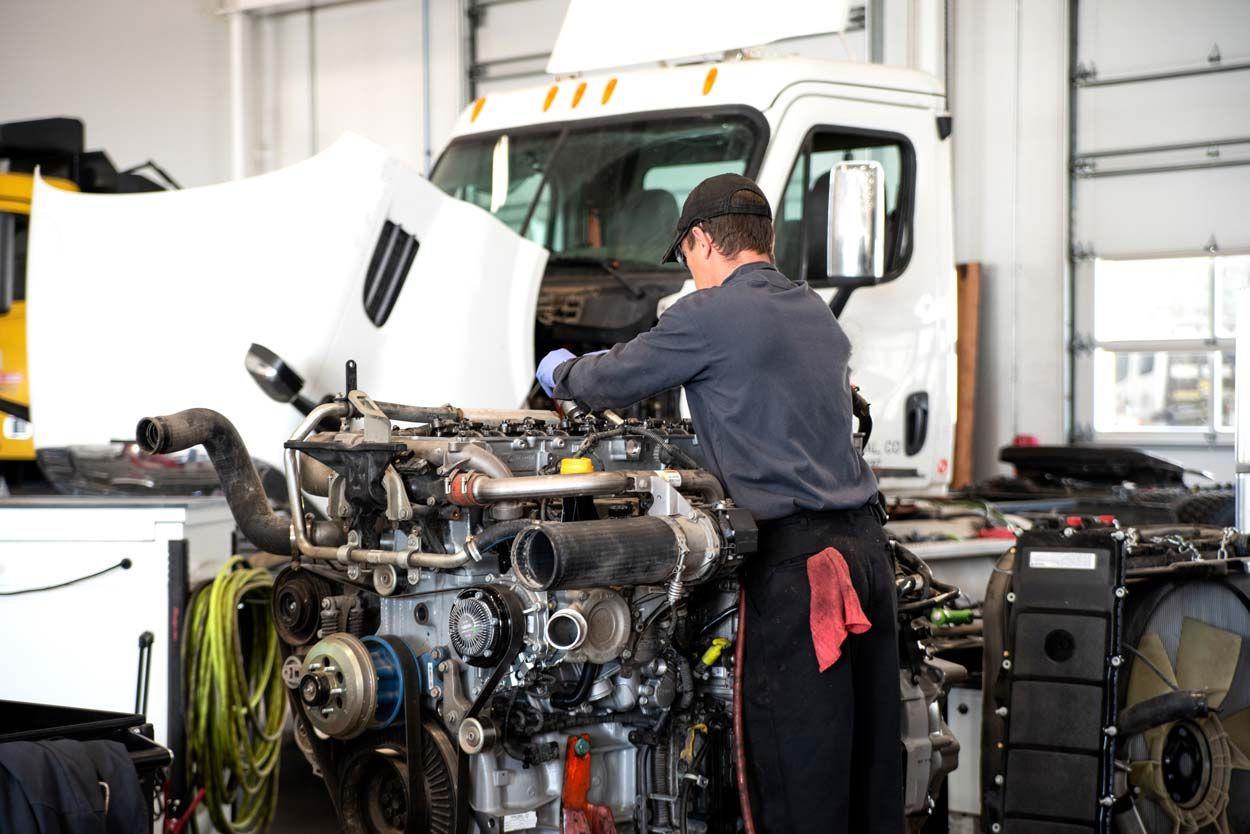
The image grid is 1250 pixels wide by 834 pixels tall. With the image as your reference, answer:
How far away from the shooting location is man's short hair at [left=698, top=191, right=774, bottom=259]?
10.3ft

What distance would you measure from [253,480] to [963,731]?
8.28 feet

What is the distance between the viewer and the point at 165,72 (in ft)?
41.0

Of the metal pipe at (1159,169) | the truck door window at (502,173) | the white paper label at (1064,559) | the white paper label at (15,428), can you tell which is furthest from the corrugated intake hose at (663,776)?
the metal pipe at (1159,169)

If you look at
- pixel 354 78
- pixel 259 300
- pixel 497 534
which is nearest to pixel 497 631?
pixel 497 534

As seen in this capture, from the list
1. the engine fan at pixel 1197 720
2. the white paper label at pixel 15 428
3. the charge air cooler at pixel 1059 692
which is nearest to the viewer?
the charge air cooler at pixel 1059 692

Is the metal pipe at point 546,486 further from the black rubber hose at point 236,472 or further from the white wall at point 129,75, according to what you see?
the white wall at point 129,75

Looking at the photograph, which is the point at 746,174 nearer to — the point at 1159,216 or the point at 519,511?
the point at 519,511

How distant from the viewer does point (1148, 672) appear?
14.0 feet

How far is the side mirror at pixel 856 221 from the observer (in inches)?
183

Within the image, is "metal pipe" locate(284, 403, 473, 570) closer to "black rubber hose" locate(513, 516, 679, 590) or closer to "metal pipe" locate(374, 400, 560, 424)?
"metal pipe" locate(374, 400, 560, 424)

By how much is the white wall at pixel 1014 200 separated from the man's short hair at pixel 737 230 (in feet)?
24.2

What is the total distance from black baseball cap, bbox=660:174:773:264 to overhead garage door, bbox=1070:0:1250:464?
742 cm

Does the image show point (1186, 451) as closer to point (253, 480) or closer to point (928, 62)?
point (928, 62)

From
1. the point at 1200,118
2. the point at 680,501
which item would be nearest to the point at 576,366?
the point at 680,501
